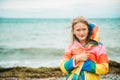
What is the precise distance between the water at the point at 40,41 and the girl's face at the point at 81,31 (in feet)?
5.08

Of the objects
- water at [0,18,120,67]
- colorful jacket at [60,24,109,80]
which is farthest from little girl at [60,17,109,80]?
water at [0,18,120,67]

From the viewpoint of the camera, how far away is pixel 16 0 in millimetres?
3244

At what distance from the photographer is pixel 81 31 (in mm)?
1592

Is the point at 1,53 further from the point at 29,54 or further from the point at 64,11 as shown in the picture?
the point at 64,11

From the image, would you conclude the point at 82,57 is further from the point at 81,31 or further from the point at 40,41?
the point at 40,41

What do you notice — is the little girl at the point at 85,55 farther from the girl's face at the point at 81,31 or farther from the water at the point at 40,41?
the water at the point at 40,41

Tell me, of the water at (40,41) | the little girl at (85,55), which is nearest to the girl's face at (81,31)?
the little girl at (85,55)

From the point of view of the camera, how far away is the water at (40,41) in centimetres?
320

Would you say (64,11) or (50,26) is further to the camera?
(50,26)

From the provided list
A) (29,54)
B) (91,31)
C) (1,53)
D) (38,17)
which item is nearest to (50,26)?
(38,17)

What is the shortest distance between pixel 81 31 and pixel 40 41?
5.64 ft

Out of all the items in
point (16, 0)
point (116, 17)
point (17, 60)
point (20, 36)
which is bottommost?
point (17, 60)

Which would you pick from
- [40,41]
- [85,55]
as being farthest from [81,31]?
[40,41]

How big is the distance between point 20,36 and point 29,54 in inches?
9.6
